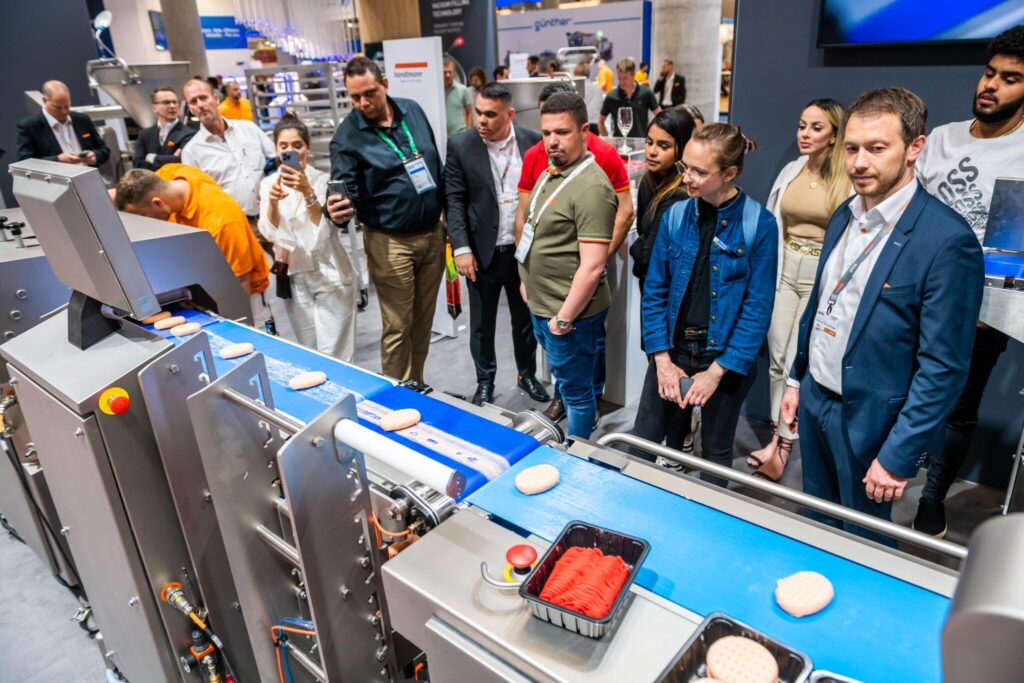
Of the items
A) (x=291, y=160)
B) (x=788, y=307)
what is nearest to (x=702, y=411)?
(x=788, y=307)

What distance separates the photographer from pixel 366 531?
4.52ft

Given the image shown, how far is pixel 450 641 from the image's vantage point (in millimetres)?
1014

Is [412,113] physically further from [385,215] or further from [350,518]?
[350,518]

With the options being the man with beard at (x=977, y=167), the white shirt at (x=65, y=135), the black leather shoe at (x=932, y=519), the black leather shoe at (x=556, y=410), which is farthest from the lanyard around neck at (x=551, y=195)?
the white shirt at (x=65, y=135)

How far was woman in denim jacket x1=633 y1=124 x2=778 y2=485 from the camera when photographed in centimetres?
211

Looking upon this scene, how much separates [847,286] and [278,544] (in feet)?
5.03

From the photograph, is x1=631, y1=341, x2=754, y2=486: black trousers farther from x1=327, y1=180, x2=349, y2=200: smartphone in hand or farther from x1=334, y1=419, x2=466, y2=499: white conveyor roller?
x1=327, y1=180, x2=349, y2=200: smartphone in hand

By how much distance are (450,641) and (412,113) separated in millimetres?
2938

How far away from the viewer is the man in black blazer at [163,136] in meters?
4.95

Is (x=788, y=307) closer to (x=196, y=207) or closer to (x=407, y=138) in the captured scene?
(x=407, y=138)

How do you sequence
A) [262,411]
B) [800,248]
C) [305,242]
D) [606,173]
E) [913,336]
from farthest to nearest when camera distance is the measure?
[305,242], [606,173], [800,248], [913,336], [262,411]

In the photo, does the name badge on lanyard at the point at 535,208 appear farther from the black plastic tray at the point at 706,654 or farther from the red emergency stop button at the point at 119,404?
the black plastic tray at the point at 706,654

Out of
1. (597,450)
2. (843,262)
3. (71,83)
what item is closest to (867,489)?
(843,262)

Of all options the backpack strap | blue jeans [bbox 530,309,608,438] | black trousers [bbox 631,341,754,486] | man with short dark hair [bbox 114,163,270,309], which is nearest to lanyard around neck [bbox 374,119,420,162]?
man with short dark hair [bbox 114,163,270,309]
